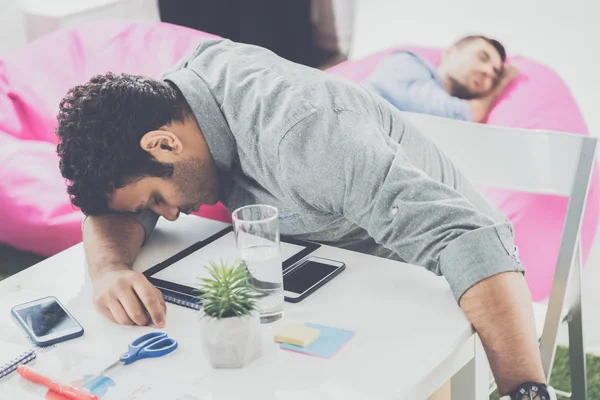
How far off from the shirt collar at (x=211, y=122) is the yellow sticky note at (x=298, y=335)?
433 millimetres

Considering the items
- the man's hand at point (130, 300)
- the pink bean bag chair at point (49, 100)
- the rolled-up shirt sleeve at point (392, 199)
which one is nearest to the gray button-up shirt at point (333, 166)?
the rolled-up shirt sleeve at point (392, 199)

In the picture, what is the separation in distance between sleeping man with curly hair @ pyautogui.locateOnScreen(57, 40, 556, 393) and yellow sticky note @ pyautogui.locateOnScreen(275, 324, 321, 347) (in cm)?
20

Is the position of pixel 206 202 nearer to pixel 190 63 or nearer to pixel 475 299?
pixel 190 63

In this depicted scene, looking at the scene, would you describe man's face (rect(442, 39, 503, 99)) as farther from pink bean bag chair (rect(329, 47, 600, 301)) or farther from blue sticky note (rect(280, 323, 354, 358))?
blue sticky note (rect(280, 323, 354, 358))

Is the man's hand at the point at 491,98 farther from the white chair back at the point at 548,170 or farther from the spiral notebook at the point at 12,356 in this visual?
the spiral notebook at the point at 12,356

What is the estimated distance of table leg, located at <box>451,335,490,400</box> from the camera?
1.30m

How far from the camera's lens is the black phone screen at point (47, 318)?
1269mm

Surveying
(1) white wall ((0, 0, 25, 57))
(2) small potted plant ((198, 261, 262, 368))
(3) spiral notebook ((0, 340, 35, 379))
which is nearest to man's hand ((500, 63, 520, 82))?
(2) small potted plant ((198, 261, 262, 368))

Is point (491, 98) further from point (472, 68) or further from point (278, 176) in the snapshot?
point (278, 176)

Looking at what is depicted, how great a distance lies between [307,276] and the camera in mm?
1375

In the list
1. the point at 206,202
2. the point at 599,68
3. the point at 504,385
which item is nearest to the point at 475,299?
the point at 504,385

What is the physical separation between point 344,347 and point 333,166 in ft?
1.01

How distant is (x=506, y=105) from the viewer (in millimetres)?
2568

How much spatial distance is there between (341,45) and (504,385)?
262 centimetres
